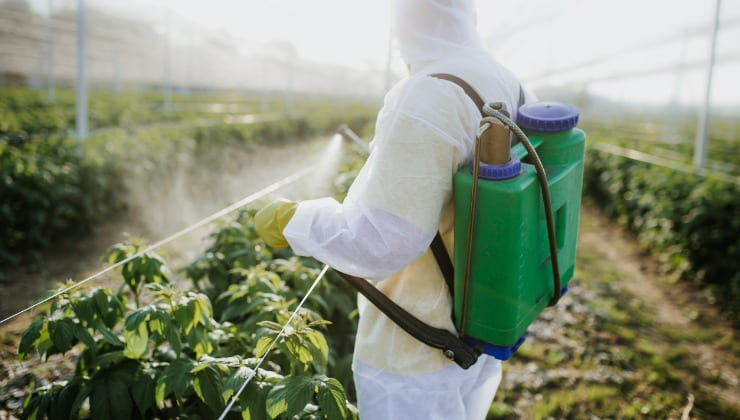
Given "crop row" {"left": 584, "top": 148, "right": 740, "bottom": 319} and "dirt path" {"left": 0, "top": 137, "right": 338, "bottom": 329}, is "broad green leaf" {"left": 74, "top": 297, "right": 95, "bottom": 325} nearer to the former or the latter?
"dirt path" {"left": 0, "top": 137, "right": 338, "bottom": 329}

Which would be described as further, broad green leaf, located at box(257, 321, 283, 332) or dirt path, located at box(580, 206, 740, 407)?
dirt path, located at box(580, 206, 740, 407)

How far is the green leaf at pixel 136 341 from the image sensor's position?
5.37ft

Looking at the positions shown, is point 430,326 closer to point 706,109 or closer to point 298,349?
point 298,349

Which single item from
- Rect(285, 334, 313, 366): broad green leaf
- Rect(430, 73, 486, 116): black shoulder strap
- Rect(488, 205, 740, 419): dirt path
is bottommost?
Rect(488, 205, 740, 419): dirt path

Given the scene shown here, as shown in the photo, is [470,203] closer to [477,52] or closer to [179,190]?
[477,52]

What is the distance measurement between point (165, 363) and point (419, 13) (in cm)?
138

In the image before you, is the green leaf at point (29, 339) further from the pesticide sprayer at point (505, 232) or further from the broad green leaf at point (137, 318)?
the pesticide sprayer at point (505, 232)

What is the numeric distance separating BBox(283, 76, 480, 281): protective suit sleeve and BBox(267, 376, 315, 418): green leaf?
35cm

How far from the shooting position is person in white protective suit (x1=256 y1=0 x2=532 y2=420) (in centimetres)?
130

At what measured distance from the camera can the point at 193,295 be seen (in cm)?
174

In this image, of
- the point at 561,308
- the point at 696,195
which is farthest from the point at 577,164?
the point at 696,195

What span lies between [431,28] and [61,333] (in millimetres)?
1436

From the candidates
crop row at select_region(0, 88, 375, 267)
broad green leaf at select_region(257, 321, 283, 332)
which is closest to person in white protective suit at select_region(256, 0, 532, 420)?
broad green leaf at select_region(257, 321, 283, 332)

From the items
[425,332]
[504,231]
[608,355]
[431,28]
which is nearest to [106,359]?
[425,332]
